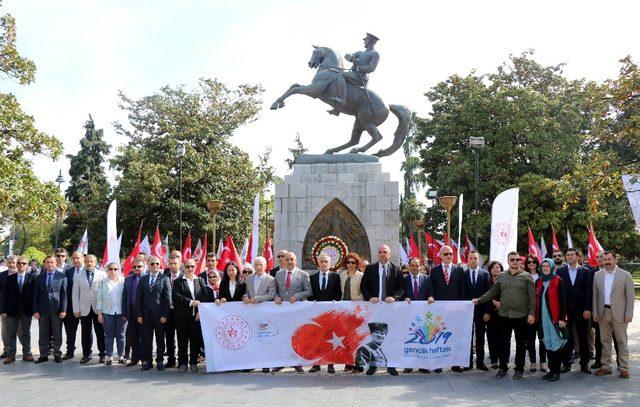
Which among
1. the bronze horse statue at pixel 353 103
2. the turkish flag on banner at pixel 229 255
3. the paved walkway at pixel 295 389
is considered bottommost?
the paved walkway at pixel 295 389

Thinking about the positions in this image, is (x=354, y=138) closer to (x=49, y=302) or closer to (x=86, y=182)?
(x=49, y=302)

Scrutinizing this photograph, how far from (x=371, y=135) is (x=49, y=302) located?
28.0ft

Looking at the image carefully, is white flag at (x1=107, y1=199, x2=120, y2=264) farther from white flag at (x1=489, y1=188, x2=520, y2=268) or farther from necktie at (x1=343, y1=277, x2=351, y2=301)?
white flag at (x1=489, y1=188, x2=520, y2=268)

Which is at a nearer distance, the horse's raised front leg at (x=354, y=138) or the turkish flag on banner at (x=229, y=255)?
the turkish flag on banner at (x=229, y=255)

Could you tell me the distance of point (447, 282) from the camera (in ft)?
30.9

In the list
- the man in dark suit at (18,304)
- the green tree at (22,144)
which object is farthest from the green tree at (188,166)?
the man in dark suit at (18,304)

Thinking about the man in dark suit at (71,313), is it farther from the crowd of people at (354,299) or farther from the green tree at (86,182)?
the green tree at (86,182)

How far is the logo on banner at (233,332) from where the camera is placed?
29.8 feet

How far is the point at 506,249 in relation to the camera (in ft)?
41.7

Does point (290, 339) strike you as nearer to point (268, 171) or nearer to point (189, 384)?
point (189, 384)

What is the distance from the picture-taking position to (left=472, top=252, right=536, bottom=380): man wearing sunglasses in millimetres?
8742

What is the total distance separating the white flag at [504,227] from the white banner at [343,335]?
12.7 ft

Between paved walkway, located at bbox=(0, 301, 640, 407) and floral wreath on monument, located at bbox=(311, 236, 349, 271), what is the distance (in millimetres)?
5099

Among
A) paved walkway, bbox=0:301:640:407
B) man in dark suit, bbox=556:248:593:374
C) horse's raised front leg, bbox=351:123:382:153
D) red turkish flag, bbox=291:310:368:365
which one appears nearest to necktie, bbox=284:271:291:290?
red turkish flag, bbox=291:310:368:365
